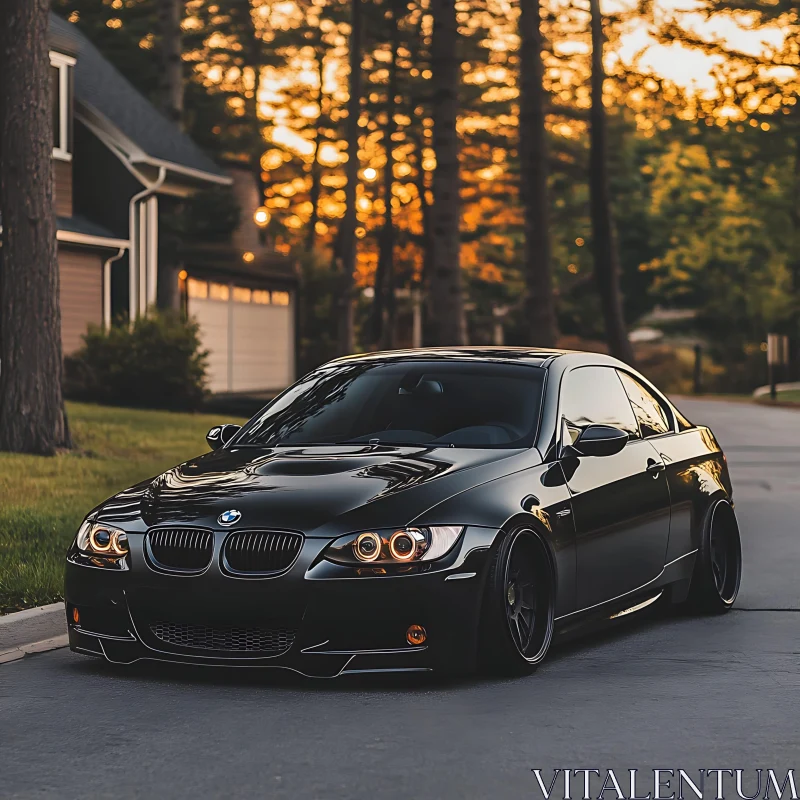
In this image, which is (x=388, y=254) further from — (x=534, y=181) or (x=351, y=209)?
(x=534, y=181)

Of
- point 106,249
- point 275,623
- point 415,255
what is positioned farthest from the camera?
point 415,255

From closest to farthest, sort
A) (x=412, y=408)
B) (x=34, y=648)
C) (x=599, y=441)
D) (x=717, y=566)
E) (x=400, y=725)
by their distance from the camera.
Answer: (x=400, y=725) < (x=599, y=441) < (x=34, y=648) < (x=412, y=408) < (x=717, y=566)

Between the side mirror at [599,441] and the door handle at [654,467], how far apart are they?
69cm

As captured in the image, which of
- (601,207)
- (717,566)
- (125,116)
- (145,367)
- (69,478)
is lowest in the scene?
(717,566)

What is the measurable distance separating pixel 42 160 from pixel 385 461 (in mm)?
12318

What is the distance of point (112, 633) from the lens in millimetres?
7707

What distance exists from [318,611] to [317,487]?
63 centimetres

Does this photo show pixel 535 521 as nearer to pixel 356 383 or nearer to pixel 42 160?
pixel 356 383

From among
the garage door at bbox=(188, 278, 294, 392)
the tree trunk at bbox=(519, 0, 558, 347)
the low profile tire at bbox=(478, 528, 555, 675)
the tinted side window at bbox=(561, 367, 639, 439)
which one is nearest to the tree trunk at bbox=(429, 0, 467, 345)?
the tree trunk at bbox=(519, 0, 558, 347)

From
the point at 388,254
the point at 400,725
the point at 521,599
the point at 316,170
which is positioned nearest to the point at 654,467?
the point at 521,599

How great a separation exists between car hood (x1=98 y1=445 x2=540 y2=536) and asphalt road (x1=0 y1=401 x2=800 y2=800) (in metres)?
0.75

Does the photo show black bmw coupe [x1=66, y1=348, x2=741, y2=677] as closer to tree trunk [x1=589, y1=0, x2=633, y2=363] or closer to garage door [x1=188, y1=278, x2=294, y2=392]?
garage door [x1=188, y1=278, x2=294, y2=392]

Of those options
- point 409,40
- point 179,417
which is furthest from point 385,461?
point 409,40

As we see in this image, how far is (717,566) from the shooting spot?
33.3 ft
